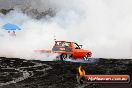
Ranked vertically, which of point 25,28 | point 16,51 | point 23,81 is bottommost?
point 23,81

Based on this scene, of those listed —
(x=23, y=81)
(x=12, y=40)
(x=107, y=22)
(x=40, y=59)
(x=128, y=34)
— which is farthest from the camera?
(x=107, y=22)

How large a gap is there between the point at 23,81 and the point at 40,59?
10.0 m

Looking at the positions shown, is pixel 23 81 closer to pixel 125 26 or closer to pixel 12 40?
pixel 12 40

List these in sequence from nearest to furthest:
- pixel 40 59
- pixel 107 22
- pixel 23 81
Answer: pixel 23 81, pixel 40 59, pixel 107 22

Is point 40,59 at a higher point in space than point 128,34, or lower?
lower

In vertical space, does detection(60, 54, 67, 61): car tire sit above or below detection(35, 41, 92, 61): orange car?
below

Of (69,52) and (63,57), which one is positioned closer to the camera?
(63,57)

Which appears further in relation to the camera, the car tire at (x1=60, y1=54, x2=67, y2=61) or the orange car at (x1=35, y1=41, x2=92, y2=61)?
the orange car at (x1=35, y1=41, x2=92, y2=61)

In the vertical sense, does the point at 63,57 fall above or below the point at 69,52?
below

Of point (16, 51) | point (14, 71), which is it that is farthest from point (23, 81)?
point (16, 51)

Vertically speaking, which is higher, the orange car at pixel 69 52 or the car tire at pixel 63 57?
the orange car at pixel 69 52

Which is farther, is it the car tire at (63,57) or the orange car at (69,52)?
the orange car at (69,52)

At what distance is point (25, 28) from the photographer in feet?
137

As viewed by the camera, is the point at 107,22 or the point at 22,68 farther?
the point at 107,22
